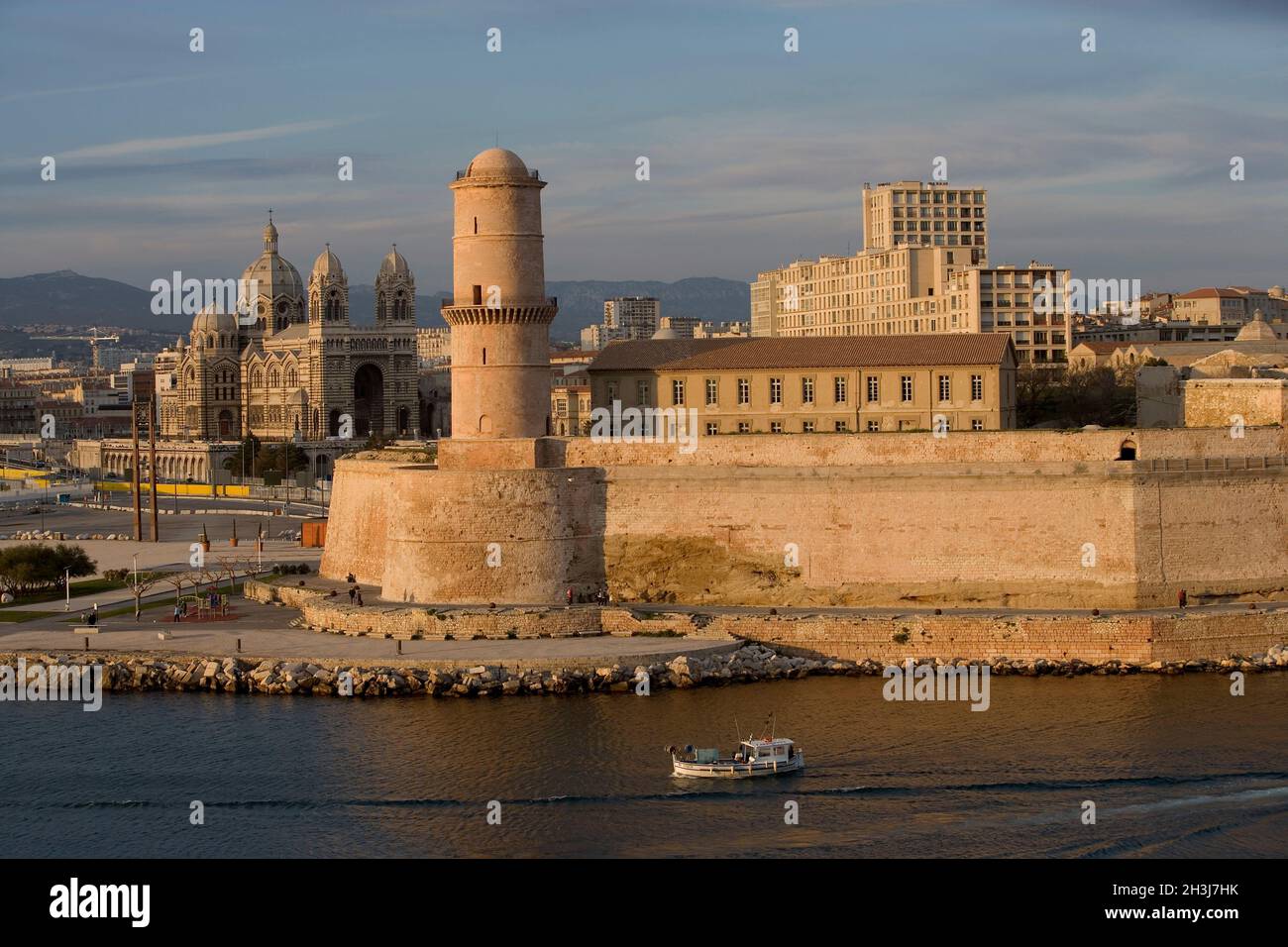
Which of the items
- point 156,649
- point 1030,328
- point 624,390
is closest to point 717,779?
point 156,649

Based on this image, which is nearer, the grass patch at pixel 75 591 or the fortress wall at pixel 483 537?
the fortress wall at pixel 483 537

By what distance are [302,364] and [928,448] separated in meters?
88.0

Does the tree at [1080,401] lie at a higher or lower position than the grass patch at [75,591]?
higher

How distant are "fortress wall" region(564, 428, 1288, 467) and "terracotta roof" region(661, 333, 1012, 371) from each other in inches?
218

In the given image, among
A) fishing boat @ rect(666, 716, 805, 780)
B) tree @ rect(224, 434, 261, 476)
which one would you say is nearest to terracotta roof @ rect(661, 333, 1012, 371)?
fishing boat @ rect(666, 716, 805, 780)

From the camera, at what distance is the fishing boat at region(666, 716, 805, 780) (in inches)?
1272

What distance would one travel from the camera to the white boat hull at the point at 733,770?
1271 inches

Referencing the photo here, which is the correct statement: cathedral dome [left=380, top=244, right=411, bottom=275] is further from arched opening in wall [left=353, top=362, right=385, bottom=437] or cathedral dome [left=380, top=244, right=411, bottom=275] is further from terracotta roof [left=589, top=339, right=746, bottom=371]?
terracotta roof [left=589, top=339, right=746, bottom=371]

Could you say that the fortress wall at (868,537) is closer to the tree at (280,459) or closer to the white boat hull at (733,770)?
the white boat hull at (733,770)

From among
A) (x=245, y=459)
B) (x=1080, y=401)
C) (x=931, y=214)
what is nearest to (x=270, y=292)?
(x=245, y=459)

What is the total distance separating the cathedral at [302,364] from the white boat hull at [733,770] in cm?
9022

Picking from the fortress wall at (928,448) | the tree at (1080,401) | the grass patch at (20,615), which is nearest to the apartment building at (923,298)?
the tree at (1080,401)

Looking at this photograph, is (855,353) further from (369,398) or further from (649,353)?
(369,398)

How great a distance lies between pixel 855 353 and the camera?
51.2 metres
